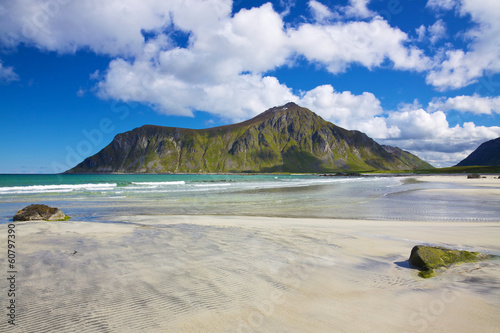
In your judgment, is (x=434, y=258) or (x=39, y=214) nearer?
(x=434, y=258)

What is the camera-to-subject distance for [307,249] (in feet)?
27.8

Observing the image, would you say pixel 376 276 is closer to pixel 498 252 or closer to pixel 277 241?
pixel 277 241

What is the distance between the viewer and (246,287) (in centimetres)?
538

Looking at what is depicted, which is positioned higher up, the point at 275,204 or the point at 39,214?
the point at 39,214

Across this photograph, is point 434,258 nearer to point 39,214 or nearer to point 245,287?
point 245,287

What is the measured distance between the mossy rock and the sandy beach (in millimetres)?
273

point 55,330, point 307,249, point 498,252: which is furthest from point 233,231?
point 498,252

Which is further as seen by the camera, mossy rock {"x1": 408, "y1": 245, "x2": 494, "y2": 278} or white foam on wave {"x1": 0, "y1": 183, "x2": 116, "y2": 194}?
white foam on wave {"x1": 0, "y1": 183, "x2": 116, "y2": 194}

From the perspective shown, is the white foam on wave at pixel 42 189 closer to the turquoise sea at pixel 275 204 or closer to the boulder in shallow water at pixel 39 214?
the turquoise sea at pixel 275 204

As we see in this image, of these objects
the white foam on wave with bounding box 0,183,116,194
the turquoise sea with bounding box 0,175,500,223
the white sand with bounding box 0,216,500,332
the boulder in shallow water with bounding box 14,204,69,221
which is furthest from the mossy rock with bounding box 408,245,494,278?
the white foam on wave with bounding box 0,183,116,194

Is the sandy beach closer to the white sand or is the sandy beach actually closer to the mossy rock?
the white sand

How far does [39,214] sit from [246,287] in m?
15.2

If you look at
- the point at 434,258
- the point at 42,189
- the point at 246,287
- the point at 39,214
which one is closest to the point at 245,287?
the point at 246,287

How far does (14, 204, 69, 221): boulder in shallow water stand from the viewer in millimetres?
14906
